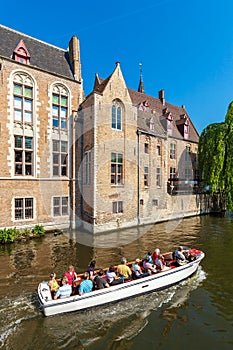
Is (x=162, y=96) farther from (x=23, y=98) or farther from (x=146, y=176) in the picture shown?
(x=23, y=98)

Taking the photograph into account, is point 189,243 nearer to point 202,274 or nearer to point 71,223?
point 202,274

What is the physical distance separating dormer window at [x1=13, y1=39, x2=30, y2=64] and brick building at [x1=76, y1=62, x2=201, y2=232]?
16.5ft

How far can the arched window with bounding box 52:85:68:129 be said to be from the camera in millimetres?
17461

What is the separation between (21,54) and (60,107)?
14.2ft

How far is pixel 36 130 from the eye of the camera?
16.5 meters

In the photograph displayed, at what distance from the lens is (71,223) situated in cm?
1800

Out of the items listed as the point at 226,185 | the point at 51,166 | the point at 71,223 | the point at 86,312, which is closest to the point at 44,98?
the point at 51,166

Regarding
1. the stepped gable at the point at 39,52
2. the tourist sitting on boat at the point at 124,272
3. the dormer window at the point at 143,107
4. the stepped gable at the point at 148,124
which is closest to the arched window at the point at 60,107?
the stepped gable at the point at 39,52

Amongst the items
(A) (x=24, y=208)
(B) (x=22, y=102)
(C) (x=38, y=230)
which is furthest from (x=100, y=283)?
(B) (x=22, y=102)

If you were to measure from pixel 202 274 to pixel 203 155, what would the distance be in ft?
57.2

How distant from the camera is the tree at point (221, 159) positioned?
75.4 feet

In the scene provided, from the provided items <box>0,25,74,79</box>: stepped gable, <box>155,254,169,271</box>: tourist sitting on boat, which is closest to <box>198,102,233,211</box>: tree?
<box>0,25,74,79</box>: stepped gable

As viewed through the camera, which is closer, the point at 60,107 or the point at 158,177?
the point at 60,107

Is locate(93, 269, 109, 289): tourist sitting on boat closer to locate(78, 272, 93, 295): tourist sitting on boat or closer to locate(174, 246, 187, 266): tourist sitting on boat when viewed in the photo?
locate(78, 272, 93, 295): tourist sitting on boat
